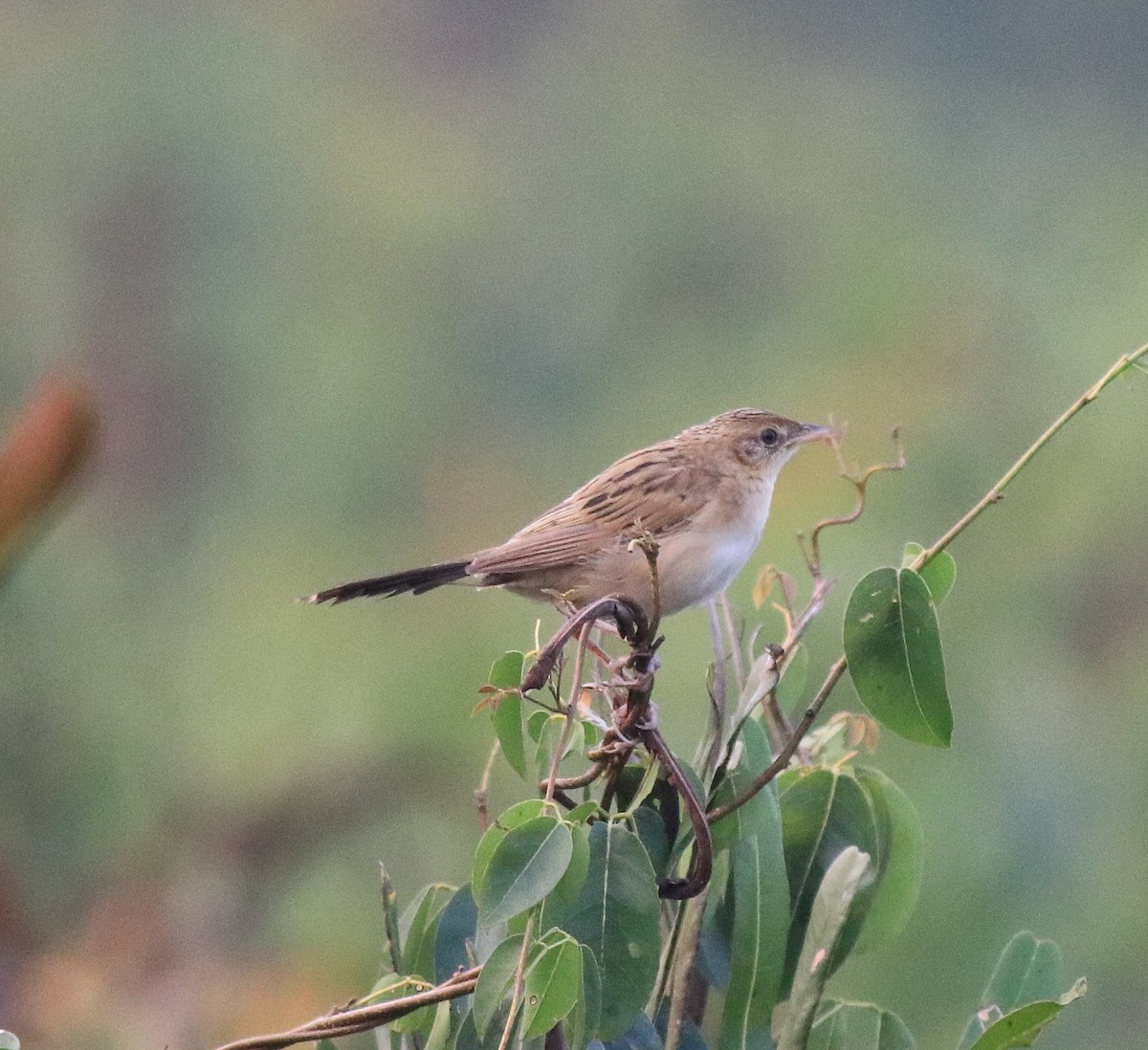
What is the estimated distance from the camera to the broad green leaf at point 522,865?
3.23 feet

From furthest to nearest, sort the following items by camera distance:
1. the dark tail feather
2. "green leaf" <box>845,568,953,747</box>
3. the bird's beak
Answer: the bird's beak, the dark tail feather, "green leaf" <box>845,568,953,747</box>

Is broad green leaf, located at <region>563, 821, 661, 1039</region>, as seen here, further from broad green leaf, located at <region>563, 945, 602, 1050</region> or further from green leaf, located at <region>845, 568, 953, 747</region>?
green leaf, located at <region>845, 568, 953, 747</region>

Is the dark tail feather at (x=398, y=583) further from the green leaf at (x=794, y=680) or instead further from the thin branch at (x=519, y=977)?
the thin branch at (x=519, y=977)

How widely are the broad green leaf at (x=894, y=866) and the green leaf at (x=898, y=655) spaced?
171mm

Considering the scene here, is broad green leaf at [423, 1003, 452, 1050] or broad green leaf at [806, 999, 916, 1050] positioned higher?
broad green leaf at [423, 1003, 452, 1050]

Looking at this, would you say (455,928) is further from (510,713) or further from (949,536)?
(949,536)

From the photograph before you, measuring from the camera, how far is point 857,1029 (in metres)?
1.28

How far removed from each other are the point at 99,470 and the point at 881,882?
15.1ft

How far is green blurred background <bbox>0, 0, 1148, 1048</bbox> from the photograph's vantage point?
3.79 meters

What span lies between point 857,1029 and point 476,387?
4.16 m

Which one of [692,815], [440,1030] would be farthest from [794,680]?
[440,1030]

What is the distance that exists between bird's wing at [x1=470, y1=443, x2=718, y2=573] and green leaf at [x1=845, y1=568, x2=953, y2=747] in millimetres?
783

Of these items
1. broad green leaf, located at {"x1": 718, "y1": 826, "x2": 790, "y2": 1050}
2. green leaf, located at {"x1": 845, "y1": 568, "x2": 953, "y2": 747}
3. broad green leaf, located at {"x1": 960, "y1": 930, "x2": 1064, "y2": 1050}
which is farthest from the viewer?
broad green leaf, located at {"x1": 960, "y1": 930, "x2": 1064, "y2": 1050}

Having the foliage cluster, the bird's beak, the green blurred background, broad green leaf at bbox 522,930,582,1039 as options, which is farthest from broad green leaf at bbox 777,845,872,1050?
the green blurred background
